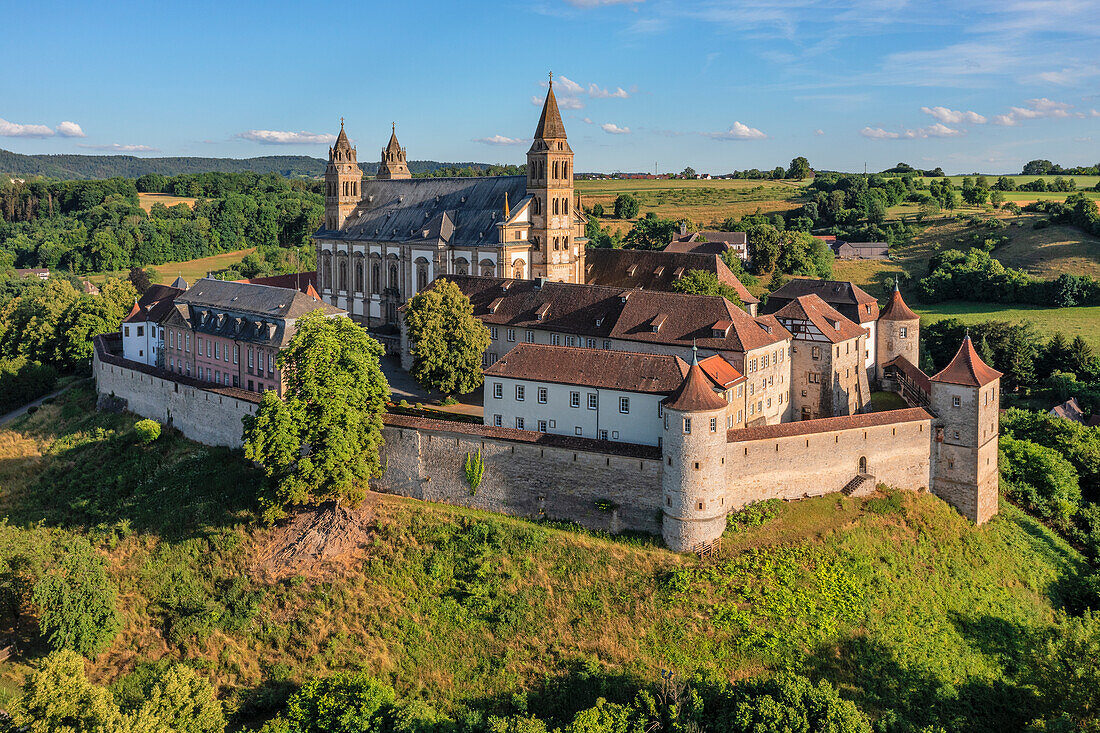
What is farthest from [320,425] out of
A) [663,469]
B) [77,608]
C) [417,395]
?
[663,469]

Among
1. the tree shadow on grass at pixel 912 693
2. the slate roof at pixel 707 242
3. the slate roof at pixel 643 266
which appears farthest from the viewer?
the slate roof at pixel 707 242

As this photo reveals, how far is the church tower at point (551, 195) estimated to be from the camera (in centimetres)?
7294

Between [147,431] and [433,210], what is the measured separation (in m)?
32.4

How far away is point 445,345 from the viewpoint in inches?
2195

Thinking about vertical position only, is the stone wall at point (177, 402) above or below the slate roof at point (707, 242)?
below

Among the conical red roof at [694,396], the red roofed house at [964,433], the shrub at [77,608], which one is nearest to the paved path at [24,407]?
the shrub at [77,608]

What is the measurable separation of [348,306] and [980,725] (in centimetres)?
6450

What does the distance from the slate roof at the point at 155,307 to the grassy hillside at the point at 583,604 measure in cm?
2305

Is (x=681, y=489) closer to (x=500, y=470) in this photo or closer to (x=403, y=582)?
(x=500, y=470)

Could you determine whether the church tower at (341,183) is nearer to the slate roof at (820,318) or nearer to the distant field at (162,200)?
the slate roof at (820,318)

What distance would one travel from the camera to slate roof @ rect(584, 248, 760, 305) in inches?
3135

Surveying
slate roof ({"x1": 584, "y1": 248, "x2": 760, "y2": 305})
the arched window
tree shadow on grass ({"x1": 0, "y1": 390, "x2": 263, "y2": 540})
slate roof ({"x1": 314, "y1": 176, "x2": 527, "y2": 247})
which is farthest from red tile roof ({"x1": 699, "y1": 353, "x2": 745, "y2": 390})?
the arched window

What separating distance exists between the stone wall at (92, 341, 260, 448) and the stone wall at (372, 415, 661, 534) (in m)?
11.9

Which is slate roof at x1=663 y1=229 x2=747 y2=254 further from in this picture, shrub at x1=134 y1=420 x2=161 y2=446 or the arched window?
shrub at x1=134 y1=420 x2=161 y2=446
